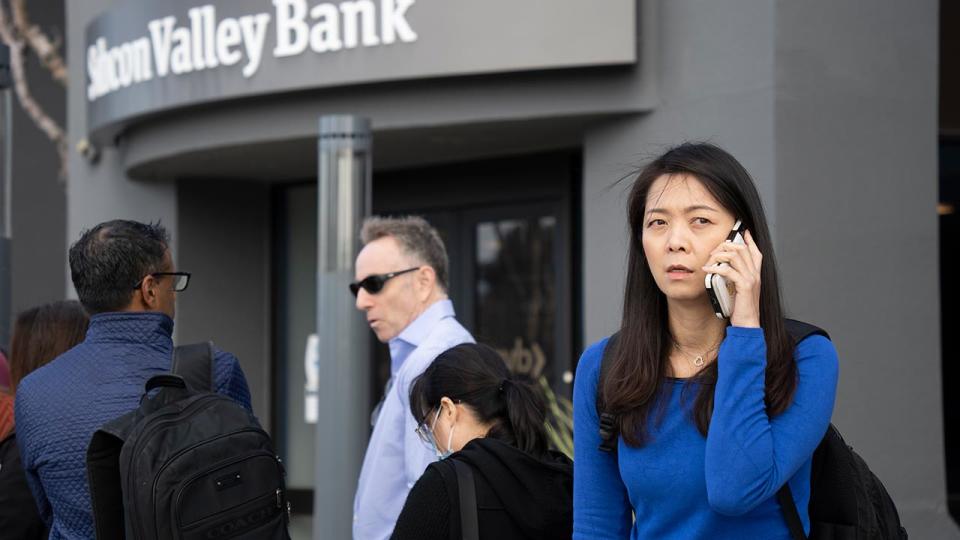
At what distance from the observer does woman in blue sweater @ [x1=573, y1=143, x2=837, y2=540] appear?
245 cm

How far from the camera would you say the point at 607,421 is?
8.81 feet

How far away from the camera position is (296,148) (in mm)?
9203

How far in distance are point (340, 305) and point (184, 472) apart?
9.52 feet

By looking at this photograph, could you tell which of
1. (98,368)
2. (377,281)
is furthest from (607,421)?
(377,281)

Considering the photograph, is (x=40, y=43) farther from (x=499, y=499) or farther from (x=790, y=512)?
(x=790, y=512)

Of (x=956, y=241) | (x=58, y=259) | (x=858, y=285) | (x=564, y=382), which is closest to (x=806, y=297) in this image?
(x=858, y=285)

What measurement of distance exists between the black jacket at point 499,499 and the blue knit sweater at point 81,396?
0.79 meters

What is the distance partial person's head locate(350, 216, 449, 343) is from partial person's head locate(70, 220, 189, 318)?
1.44 meters

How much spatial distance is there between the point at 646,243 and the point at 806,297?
4.03 m

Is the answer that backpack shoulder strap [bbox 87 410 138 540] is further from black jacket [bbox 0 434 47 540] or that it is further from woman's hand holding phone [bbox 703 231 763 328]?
woman's hand holding phone [bbox 703 231 763 328]

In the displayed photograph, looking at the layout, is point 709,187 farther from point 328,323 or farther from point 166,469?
point 328,323

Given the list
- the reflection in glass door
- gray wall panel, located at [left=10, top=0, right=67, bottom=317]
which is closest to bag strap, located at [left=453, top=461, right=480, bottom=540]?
the reflection in glass door

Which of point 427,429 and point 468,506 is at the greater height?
point 427,429

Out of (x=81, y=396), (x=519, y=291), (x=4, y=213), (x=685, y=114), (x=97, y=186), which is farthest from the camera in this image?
(x=97, y=186)
